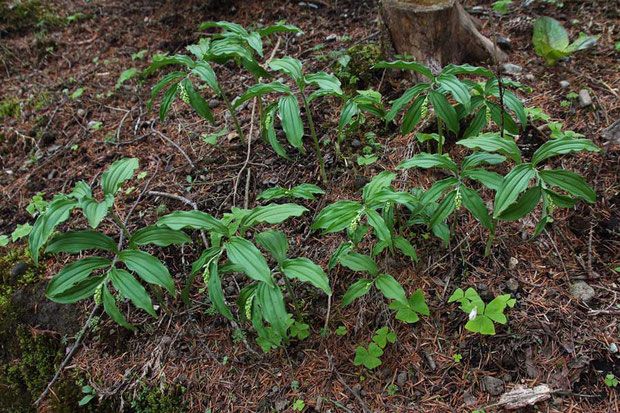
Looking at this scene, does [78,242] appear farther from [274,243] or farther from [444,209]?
[444,209]

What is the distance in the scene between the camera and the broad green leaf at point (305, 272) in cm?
234

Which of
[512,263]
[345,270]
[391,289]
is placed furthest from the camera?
[345,270]

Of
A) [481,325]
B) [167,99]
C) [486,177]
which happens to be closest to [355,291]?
[481,325]

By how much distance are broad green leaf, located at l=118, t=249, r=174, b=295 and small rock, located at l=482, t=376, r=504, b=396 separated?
182cm

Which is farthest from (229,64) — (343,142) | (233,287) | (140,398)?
(140,398)

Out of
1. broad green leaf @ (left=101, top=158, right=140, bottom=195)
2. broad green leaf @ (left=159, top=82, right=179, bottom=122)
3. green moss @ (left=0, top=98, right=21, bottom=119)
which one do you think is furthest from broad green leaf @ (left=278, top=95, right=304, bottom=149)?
green moss @ (left=0, top=98, right=21, bottom=119)

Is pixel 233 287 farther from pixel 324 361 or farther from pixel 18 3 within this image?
pixel 18 3

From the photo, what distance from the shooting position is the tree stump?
370 centimetres

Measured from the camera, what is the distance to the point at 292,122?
121 inches

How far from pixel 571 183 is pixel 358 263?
47.5 inches

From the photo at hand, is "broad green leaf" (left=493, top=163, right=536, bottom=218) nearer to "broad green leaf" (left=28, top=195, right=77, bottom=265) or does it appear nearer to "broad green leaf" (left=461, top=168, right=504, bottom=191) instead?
"broad green leaf" (left=461, top=168, right=504, bottom=191)

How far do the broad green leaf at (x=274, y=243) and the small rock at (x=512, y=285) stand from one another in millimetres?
1427

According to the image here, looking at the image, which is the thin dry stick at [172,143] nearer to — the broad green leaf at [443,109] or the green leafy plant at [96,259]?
the green leafy plant at [96,259]

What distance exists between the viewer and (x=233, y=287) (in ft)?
10.2
